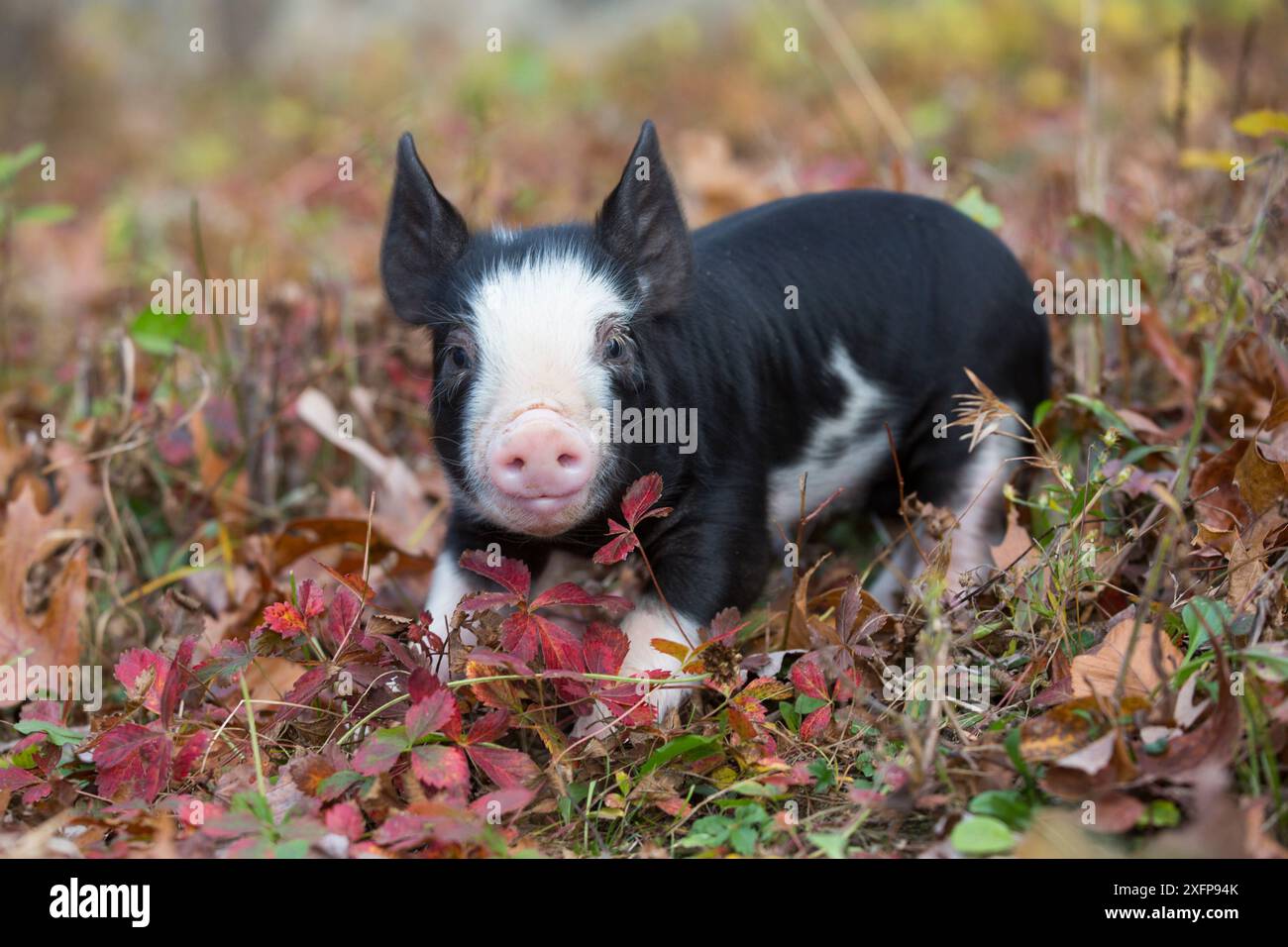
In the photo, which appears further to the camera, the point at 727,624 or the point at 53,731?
the point at 53,731

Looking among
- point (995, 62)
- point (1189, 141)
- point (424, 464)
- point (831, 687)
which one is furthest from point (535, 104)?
point (831, 687)

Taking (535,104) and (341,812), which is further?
(535,104)

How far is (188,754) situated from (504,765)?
2.77 ft

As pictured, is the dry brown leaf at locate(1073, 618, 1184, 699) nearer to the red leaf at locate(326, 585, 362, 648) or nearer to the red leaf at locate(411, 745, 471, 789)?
the red leaf at locate(411, 745, 471, 789)

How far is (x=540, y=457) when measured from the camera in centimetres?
329

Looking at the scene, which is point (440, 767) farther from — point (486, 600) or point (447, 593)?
point (447, 593)

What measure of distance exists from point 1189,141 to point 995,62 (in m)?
3.95

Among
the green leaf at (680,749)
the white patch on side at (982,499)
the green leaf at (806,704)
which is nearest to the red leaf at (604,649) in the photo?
the green leaf at (680,749)

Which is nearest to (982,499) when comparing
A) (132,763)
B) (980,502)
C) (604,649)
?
(980,502)

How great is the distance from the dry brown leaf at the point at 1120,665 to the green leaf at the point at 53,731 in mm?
2554

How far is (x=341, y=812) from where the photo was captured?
2914mm

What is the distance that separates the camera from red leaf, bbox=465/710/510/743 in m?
3.18

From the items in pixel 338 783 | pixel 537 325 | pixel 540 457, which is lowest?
pixel 338 783
